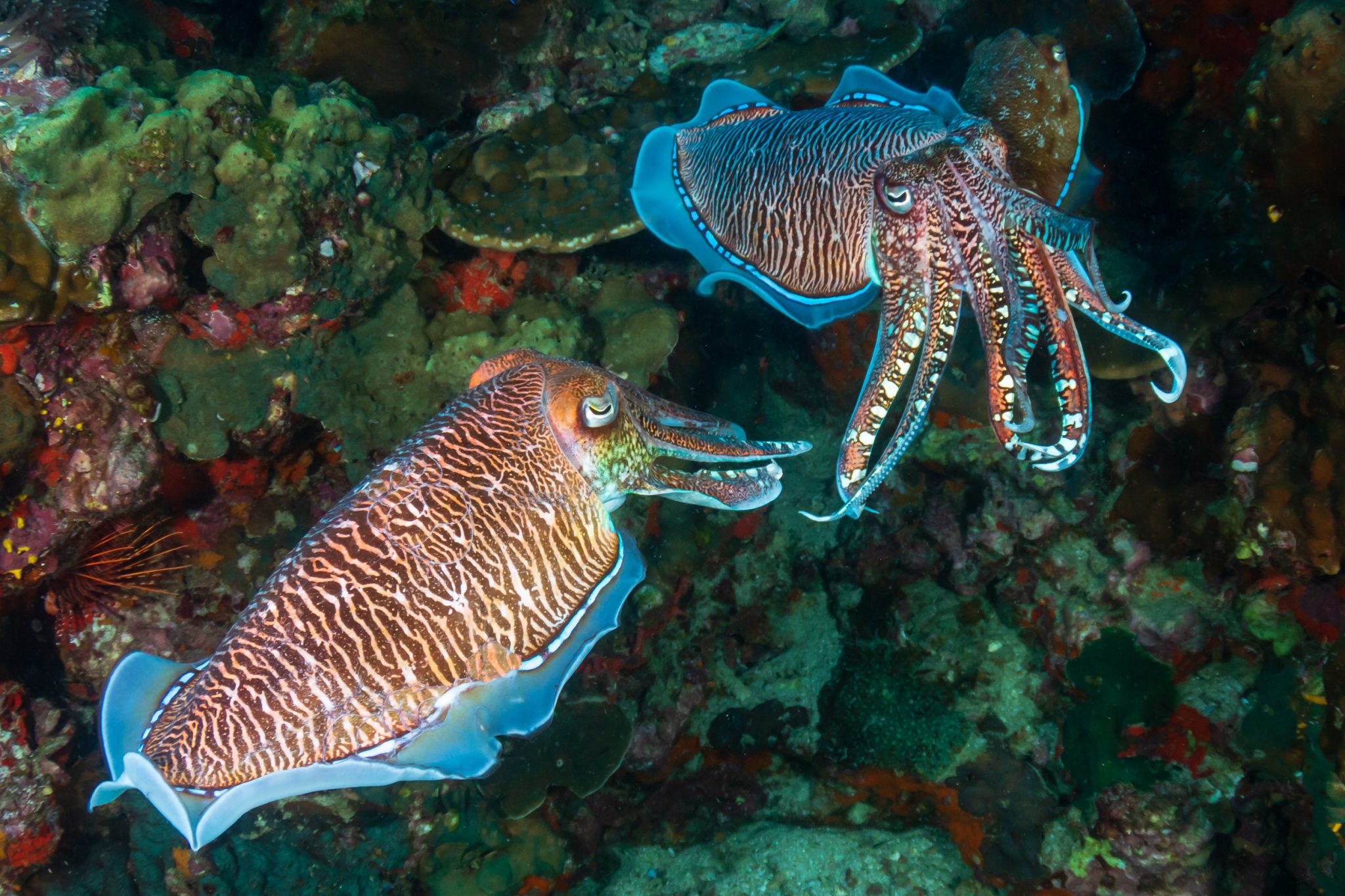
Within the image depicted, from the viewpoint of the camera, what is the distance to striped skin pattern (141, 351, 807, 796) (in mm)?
2375

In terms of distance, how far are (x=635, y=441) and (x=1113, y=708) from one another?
3.98 m

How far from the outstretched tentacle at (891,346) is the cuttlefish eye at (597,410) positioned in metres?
1.09

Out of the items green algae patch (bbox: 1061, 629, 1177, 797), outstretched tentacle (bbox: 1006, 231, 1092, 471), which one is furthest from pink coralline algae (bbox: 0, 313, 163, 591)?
green algae patch (bbox: 1061, 629, 1177, 797)

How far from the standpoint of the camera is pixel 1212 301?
411 cm

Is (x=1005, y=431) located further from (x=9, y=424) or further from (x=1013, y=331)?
(x=9, y=424)

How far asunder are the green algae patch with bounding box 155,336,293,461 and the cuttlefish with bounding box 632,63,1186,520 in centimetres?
358

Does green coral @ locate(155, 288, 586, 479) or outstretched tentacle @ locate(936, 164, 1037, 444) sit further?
green coral @ locate(155, 288, 586, 479)

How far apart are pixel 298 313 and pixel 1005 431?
4402mm

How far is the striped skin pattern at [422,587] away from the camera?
238 cm

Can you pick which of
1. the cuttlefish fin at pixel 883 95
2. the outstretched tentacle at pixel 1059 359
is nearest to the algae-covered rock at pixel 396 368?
the cuttlefish fin at pixel 883 95

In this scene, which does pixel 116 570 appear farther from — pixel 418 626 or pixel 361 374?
pixel 418 626

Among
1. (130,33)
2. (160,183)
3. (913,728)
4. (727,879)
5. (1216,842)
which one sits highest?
(130,33)

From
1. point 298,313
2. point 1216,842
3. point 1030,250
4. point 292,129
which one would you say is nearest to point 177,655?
point 298,313

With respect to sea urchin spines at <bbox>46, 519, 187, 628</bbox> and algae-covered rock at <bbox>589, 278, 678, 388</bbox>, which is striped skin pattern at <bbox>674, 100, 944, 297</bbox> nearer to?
algae-covered rock at <bbox>589, 278, 678, 388</bbox>
